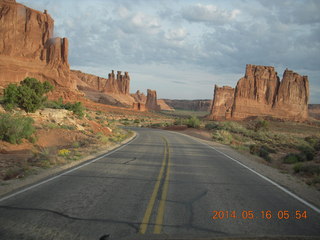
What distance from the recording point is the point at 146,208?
209 inches

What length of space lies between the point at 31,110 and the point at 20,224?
58.8 ft

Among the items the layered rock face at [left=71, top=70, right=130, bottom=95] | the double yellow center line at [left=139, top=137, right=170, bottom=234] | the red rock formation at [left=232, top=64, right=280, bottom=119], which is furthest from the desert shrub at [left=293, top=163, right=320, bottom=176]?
the layered rock face at [left=71, top=70, right=130, bottom=95]

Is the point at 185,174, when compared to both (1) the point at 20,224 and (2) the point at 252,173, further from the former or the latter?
(1) the point at 20,224

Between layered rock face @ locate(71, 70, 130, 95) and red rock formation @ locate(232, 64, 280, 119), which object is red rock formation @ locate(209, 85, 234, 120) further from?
layered rock face @ locate(71, 70, 130, 95)

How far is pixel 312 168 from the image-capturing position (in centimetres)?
1124

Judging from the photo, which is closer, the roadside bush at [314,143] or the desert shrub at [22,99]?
the desert shrub at [22,99]

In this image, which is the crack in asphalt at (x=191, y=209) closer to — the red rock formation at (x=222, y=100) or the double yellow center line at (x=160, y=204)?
the double yellow center line at (x=160, y=204)

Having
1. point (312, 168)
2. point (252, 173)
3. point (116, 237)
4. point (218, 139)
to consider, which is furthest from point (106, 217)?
point (218, 139)

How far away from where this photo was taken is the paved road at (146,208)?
4254 mm

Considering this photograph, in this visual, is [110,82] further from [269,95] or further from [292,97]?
[292,97]

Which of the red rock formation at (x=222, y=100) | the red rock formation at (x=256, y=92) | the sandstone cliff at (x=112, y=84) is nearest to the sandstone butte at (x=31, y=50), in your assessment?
the red rock formation at (x=256, y=92)
